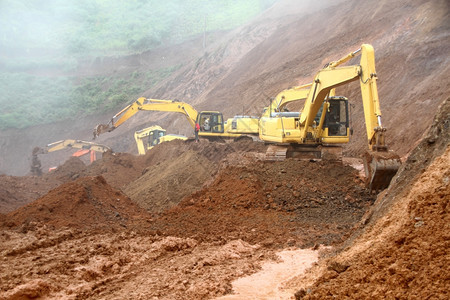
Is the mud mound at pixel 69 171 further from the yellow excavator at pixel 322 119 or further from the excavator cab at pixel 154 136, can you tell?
the yellow excavator at pixel 322 119

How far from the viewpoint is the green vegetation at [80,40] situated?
50.8 meters

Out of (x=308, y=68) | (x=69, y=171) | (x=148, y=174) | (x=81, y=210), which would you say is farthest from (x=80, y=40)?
(x=81, y=210)

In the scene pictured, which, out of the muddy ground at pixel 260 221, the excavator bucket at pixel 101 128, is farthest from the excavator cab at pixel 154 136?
the excavator bucket at pixel 101 128

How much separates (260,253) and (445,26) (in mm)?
18662

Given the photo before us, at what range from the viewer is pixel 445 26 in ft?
66.5

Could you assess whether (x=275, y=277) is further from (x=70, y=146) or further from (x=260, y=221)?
(x=70, y=146)

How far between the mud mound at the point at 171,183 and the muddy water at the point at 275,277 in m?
7.89

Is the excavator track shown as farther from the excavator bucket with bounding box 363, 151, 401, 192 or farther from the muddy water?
the muddy water

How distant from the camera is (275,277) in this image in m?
4.53

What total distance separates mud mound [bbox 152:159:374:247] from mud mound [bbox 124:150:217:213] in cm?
270

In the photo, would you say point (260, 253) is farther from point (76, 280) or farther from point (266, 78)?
point (266, 78)

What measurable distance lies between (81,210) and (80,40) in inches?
2504

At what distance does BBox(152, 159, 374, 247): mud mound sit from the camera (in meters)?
6.85

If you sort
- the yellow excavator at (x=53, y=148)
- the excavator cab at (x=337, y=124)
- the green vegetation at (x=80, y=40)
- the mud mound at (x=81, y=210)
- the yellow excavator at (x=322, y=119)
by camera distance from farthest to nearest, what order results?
the green vegetation at (x=80, y=40) < the yellow excavator at (x=53, y=148) < the excavator cab at (x=337, y=124) < the yellow excavator at (x=322, y=119) < the mud mound at (x=81, y=210)
